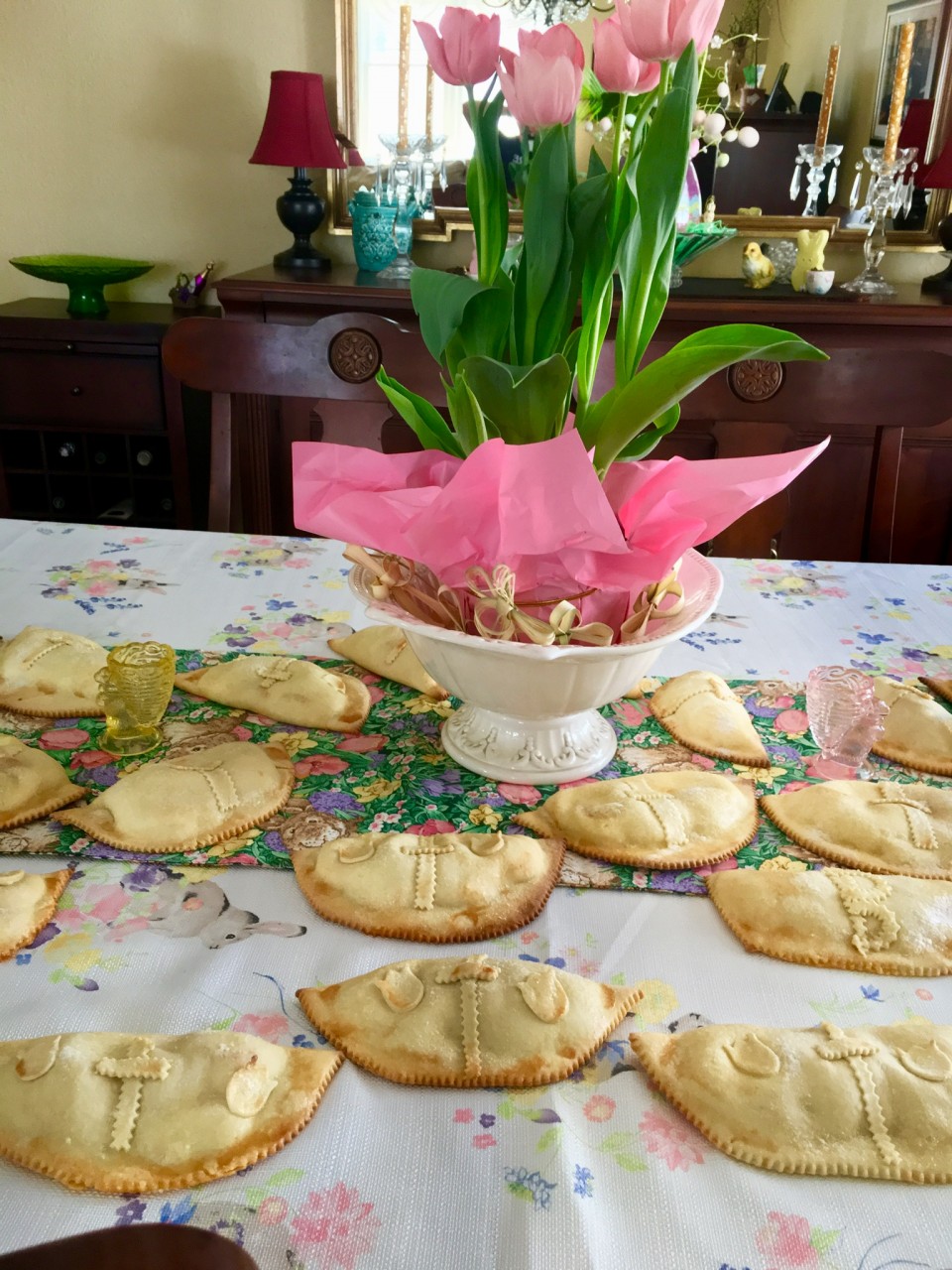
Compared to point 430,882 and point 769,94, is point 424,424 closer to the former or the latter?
point 430,882

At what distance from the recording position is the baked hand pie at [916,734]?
0.83 m

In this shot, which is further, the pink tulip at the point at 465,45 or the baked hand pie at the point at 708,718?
the baked hand pie at the point at 708,718

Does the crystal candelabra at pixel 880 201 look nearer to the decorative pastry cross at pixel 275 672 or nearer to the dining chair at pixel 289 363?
the dining chair at pixel 289 363

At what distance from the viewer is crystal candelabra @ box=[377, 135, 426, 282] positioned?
247cm

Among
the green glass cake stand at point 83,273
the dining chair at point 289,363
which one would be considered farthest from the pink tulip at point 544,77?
the green glass cake stand at point 83,273

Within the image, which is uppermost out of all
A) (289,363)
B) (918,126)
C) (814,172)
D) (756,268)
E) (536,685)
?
(918,126)

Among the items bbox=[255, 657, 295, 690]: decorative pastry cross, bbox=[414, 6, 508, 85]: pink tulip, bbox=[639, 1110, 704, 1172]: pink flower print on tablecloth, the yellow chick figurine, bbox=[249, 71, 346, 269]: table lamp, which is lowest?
bbox=[639, 1110, 704, 1172]: pink flower print on tablecloth

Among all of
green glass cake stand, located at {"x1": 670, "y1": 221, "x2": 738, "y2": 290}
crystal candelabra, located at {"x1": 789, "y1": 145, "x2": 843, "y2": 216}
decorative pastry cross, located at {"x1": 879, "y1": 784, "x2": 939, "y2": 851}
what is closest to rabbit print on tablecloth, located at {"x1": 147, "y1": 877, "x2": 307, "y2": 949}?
decorative pastry cross, located at {"x1": 879, "y1": 784, "x2": 939, "y2": 851}

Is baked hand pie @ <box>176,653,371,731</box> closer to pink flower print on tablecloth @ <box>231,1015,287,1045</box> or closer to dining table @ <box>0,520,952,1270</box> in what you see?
dining table @ <box>0,520,952,1270</box>

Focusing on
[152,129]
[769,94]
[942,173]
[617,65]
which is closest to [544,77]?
[617,65]

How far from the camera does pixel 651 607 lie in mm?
715

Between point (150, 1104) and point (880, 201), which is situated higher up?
point (880, 201)

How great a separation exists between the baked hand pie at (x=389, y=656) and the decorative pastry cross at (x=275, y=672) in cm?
9

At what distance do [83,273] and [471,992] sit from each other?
8.16ft
